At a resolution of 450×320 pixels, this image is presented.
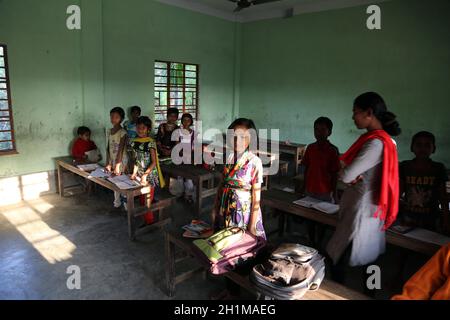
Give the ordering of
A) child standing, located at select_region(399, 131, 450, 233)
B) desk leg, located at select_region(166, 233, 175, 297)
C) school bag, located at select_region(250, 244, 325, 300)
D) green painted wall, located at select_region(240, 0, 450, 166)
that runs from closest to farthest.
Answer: school bag, located at select_region(250, 244, 325, 300), desk leg, located at select_region(166, 233, 175, 297), child standing, located at select_region(399, 131, 450, 233), green painted wall, located at select_region(240, 0, 450, 166)

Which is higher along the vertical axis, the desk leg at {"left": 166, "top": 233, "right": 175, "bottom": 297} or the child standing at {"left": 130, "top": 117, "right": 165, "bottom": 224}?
the child standing at {"left": 130, "top": 117, "right": 165, "bottom": 224}

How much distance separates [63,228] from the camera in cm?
409

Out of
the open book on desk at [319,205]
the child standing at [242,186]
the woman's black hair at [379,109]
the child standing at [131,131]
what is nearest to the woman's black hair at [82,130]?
the child standing at [131,131]

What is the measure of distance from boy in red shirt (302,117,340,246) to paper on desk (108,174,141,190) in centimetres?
196

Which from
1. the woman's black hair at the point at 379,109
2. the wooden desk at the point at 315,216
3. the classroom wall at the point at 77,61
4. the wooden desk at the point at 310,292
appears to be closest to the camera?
the wooden desk at the point at 310,292

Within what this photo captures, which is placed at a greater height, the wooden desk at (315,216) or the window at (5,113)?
the window at (5,113)

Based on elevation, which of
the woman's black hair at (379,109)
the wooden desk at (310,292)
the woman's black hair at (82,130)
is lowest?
the wooden desk at (310,292)

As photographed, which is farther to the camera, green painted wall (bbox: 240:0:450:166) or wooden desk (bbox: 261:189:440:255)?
green painted wall (bbox: 240:0:450:166)

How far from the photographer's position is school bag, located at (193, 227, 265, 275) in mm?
2137

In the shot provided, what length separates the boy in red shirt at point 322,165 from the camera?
3377 millimetres

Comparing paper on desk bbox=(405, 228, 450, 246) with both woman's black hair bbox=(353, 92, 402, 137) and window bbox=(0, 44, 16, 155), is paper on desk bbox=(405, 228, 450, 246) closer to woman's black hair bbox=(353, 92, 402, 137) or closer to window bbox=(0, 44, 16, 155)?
woman's black hair bbox=(353, 92, 402, 137)

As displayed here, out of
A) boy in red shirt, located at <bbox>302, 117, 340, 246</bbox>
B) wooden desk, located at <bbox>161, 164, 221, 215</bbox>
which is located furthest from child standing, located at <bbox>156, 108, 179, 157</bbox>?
boy in red shirt, located at <bbox>302, 117, 340, 246</bbox>

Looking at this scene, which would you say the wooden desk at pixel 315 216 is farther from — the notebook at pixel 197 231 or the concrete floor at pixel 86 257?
the notebook at pixel 197 231

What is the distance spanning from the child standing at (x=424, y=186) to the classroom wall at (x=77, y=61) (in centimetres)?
485
